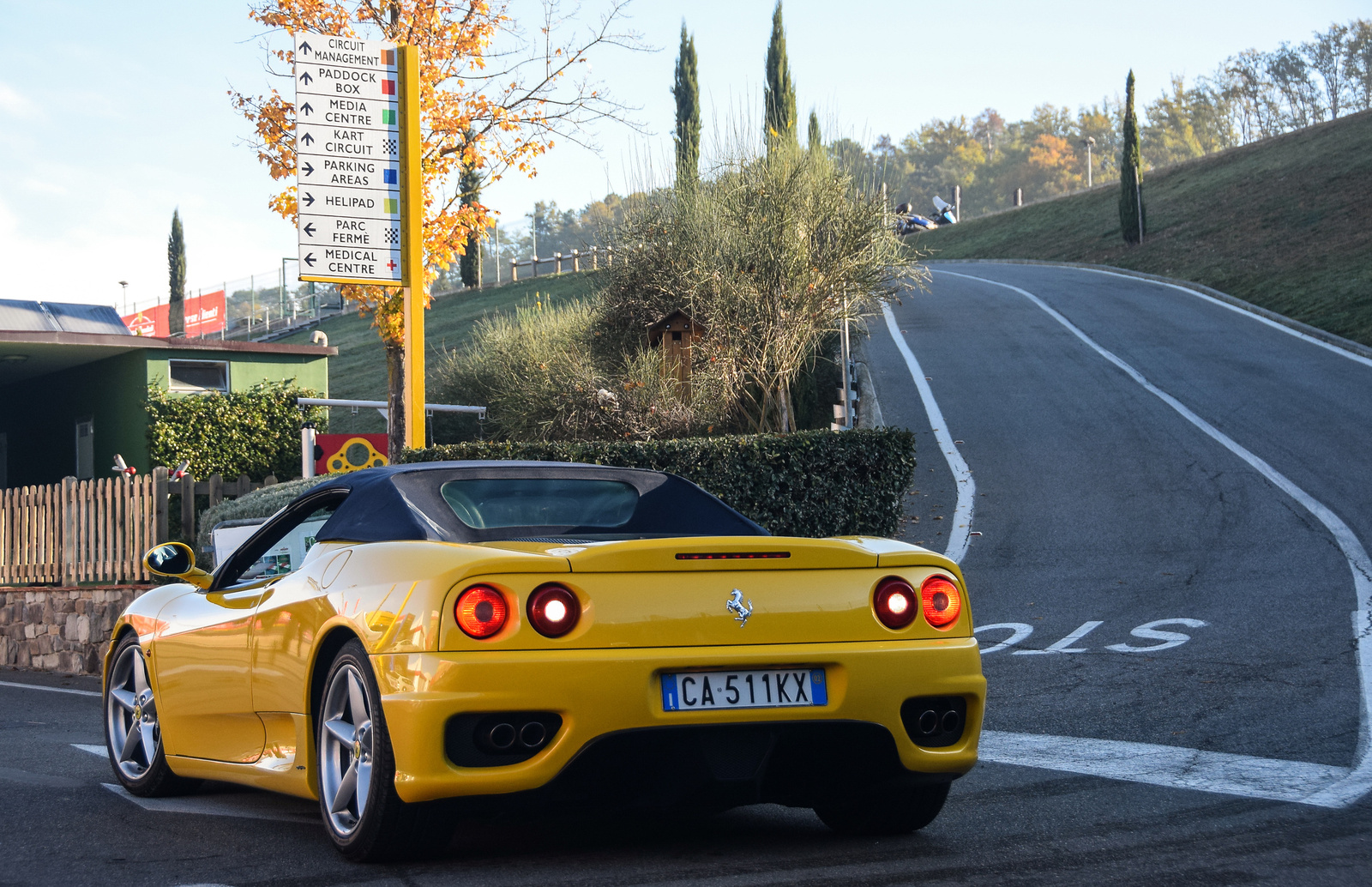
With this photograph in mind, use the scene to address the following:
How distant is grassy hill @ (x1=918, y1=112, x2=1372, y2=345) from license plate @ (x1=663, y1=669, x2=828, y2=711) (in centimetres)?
2503

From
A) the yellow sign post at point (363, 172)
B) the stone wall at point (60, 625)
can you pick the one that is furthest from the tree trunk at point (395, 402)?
the yellow sign post at point (363, 172)

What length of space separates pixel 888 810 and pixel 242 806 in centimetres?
261

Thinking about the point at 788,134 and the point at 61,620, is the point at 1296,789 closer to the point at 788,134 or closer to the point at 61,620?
the point at 61,620

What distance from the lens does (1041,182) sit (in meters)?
99.3

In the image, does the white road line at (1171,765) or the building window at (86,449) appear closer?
the white road line at (1171,765)

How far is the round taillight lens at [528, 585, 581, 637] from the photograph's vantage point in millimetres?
3586

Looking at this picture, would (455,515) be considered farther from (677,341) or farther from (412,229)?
(677,341)

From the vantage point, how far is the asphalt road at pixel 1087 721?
3828 millimetres

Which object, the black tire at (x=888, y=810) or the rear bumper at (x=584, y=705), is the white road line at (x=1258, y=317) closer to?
the black tire at (x=888, y=810)

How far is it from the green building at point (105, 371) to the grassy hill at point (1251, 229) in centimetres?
2152

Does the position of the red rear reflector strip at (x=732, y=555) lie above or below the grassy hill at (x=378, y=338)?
below

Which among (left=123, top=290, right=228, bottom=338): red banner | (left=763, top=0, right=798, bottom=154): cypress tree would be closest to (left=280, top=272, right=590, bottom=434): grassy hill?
(left=123, top=290, right=228, bottom=338): red banner

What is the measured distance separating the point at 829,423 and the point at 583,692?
17.6m

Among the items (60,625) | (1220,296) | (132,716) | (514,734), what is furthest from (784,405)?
(1220,296)
